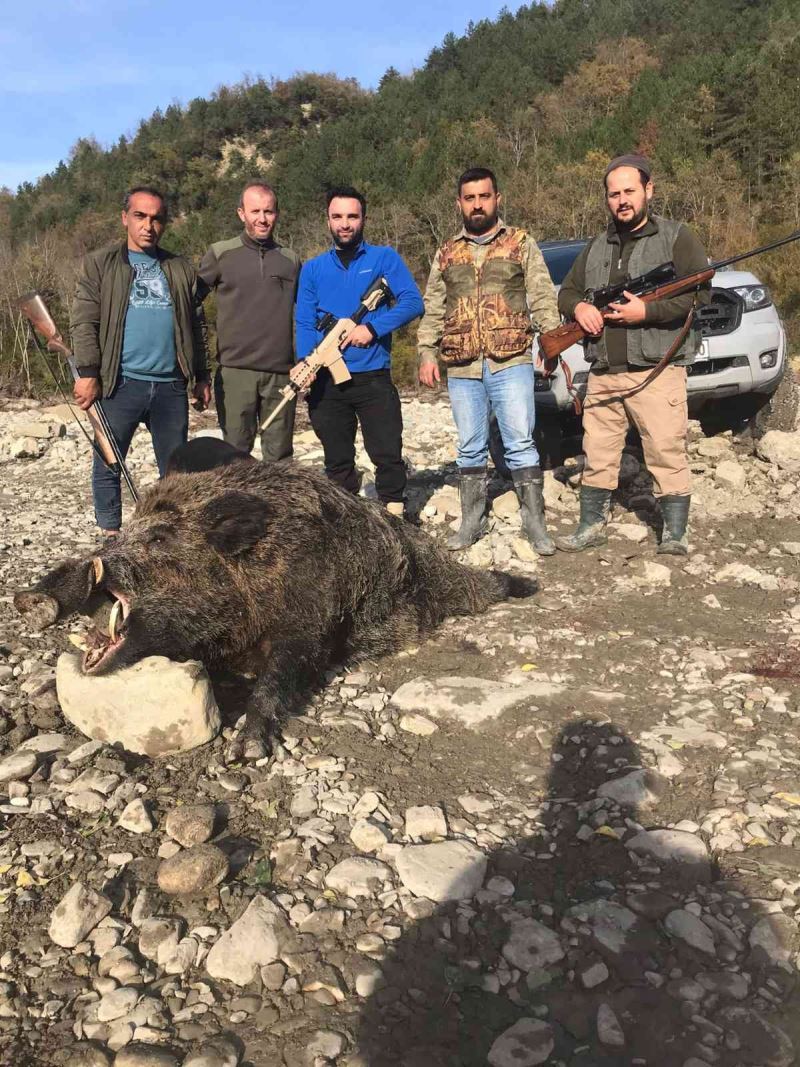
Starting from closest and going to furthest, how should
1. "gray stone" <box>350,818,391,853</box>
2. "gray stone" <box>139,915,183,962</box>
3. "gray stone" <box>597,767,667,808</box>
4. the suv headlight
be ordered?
"gray stone" <box>139,915,183,962</box>
"gray stone" <box>350,818,391,853</box>
"gray stone" <box>597,767,667,808</box>
the suv headlight

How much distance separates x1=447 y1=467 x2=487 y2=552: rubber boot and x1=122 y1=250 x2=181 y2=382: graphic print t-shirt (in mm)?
2316

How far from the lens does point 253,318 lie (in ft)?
18.5

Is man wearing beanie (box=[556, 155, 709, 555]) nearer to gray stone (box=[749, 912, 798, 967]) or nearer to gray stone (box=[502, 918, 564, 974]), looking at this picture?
gray stone (box=[749, 912, 798, 967])

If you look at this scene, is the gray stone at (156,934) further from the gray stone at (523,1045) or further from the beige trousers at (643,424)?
the beige trousers at (643,424)

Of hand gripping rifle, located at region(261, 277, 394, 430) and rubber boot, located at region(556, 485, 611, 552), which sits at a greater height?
hand gripping rifle, located at region(261, 277, 394, 430)

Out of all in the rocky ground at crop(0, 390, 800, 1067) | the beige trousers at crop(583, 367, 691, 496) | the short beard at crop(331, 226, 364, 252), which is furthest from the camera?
the short beard at crop(331, 226, 364, 252)

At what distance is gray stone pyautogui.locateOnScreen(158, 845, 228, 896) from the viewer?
2.54 metres

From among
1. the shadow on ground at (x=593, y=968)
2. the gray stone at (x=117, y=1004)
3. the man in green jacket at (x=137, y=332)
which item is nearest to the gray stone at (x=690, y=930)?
the shadow on ground at (x=593, y=968)

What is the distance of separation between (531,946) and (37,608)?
2.32 metres

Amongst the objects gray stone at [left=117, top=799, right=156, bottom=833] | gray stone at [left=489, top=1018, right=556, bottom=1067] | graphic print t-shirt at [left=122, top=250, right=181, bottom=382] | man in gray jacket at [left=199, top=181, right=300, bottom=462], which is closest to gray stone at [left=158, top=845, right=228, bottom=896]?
gray stone at [left=117, top=799, right=156, bottom=833]

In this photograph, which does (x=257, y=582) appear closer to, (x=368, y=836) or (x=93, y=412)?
(x=368, y=836)

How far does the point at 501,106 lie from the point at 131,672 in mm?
65840

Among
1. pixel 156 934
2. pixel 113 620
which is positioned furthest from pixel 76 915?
pixel 113 620

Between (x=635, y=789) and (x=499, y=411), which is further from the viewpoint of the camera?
(x=499, y=411)
